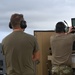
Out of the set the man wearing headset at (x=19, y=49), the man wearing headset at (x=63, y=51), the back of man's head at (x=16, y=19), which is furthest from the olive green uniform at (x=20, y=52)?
the man wearing headset at (x=63, y=51)

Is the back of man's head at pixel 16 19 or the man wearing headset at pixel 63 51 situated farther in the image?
the man wearing headset at pixel 63 51

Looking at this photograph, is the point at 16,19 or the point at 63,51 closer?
the point at 16,19

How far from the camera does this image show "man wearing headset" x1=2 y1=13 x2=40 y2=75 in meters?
3.15

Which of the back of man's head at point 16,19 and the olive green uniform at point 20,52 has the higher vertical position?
the back of man's head at point 16,19

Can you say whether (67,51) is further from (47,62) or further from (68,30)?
(47,62)

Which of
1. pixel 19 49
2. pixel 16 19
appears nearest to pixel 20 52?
pixel 19 49

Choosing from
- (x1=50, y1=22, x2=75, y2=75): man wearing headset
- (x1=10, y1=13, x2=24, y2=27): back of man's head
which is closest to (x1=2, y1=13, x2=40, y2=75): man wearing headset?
(x1=10, y1=13, x2=24, y2=27): back of man's head

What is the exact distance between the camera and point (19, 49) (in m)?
3.17

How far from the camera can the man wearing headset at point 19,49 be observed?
3152 mm

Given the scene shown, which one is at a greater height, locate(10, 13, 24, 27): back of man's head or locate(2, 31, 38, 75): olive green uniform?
locate(10, 13, 24, 27): back of man's head

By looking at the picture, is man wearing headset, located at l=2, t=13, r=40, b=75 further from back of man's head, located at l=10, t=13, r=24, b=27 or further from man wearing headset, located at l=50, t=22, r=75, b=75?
man wearing headset, located at l=50, t=22, r=75, b=75

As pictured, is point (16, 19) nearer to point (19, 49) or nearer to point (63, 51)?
point (19, 49)

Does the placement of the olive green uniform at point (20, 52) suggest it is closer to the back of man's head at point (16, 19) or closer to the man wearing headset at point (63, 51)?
the back of man's head at point (16, 19)

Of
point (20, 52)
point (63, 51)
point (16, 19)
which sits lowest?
point (63, 51)
